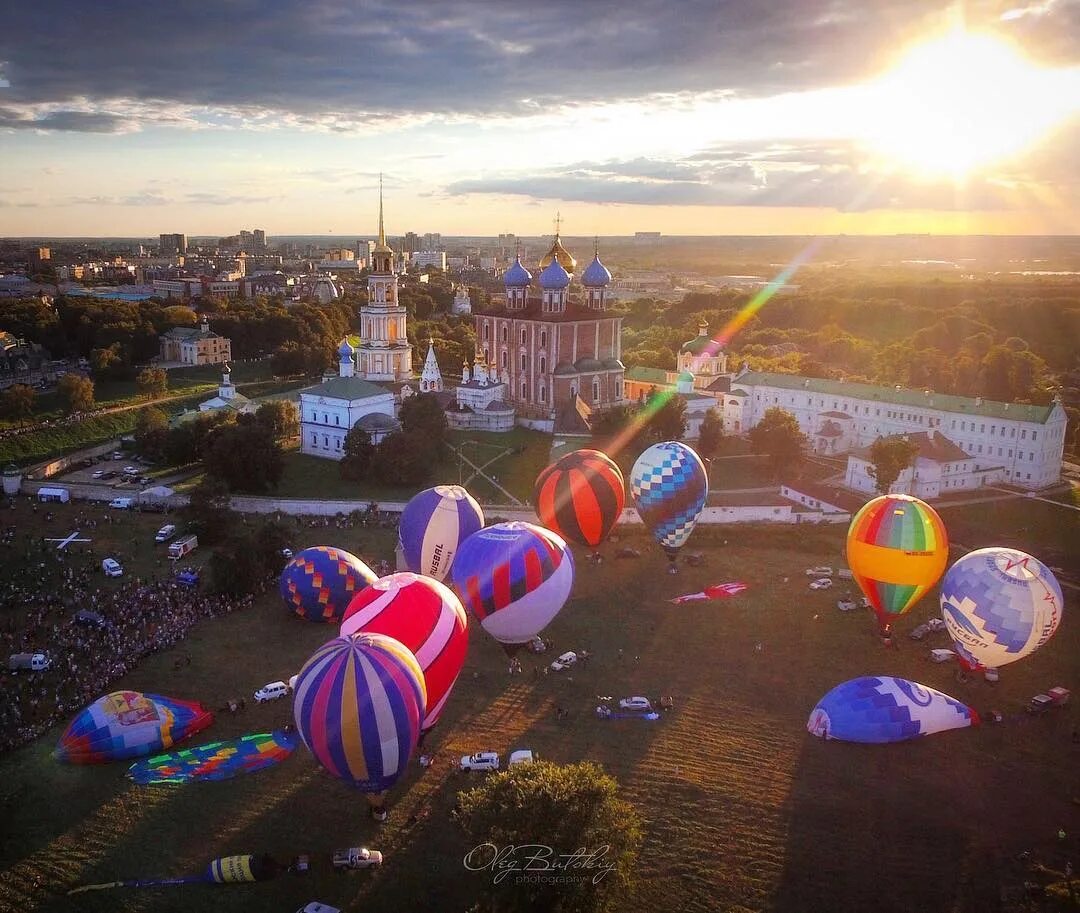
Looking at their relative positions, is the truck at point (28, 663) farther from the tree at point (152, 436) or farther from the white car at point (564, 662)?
the tree at point (152, 436)

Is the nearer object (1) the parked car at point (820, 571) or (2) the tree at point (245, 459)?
→ (1) the parked car at point (820, 571)

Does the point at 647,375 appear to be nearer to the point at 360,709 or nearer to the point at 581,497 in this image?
the point at 581,497

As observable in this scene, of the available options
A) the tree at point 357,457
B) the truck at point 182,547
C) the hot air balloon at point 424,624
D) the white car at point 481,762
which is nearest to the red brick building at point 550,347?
the tree at point 357,457

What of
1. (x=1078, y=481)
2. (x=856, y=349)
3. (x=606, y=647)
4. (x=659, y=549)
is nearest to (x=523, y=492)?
(x=659, y=549)

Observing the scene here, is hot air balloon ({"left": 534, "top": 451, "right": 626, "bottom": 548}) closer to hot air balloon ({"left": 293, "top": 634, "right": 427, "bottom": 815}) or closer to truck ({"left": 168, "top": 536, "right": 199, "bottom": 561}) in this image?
truck ({"left": 168, "top": 536, "right": 199, "bottom": 561})

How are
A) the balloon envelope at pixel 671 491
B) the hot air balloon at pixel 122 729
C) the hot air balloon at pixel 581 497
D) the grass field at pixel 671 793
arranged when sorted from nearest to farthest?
the grass field at pixel 671 793
the hot air balloon at pixel 122 729
the hot air balloon at pixel 581 497
the balloon envelope at pixel 671 491

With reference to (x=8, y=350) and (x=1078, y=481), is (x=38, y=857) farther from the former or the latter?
(x=8, y=350)

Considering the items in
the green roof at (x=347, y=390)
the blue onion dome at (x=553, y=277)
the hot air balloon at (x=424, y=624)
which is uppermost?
the blue onion dome at (x=553, y=277)

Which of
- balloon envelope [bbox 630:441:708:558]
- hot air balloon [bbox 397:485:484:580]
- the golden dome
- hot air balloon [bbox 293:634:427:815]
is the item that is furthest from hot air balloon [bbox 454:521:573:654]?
the golden dome
